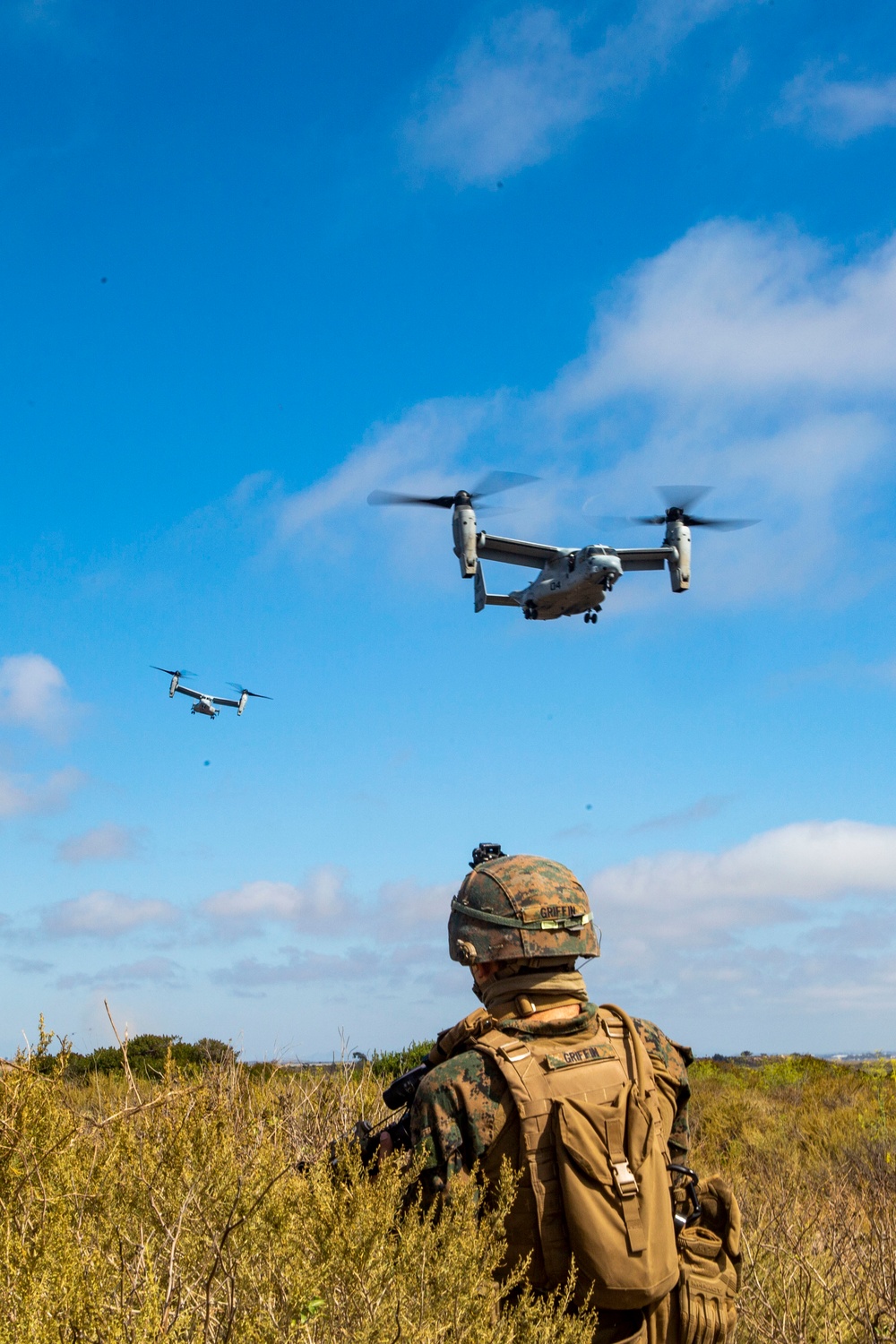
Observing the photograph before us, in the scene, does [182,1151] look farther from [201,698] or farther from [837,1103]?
[201,698]

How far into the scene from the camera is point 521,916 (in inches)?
185

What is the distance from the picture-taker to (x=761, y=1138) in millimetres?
12992

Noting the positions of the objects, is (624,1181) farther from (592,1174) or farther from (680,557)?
(680,557)

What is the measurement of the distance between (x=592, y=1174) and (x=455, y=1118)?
0.55 metres

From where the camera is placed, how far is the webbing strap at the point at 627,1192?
4020 millimetres

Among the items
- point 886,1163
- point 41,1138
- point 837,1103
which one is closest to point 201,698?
point 837,1103

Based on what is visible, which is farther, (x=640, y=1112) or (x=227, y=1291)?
(x=640, y=1112)

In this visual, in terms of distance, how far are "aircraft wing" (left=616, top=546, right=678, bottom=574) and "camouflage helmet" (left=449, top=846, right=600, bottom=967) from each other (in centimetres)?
2995

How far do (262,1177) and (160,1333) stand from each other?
107 cm

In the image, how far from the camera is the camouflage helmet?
4.67 metres

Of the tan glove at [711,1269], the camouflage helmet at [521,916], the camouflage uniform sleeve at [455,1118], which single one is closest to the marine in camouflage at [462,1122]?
the camouflage uniform sleeve at [455,1118]

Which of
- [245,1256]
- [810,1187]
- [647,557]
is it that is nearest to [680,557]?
[647,557]

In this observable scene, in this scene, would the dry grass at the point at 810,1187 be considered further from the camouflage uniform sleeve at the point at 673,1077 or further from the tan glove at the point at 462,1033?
the tan glove at the point at 462,1033

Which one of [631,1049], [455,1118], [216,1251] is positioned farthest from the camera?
[631,1049]
